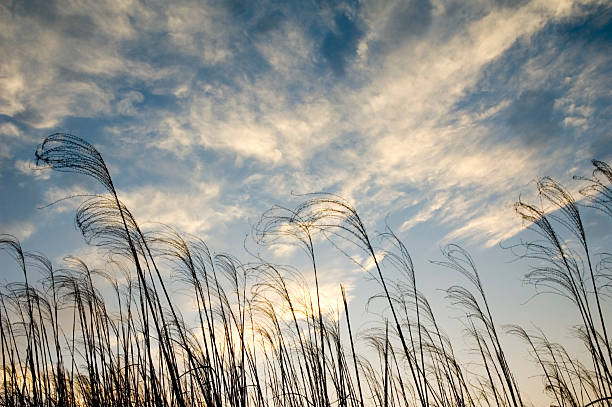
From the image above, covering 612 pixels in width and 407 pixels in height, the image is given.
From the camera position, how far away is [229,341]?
3.31 metres

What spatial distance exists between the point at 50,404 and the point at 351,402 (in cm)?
289

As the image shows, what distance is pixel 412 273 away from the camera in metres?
3.35

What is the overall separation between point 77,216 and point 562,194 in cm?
507

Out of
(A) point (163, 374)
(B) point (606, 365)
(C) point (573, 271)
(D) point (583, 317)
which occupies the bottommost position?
(B) point (606, 365)

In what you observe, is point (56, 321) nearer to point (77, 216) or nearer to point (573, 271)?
point (77, 216)

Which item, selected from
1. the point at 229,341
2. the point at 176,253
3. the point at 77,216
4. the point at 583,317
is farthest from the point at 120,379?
the point at 583,317

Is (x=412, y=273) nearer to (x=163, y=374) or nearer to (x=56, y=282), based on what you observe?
(x=163, y=374)

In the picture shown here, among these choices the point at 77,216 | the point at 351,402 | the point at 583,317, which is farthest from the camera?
the point at 583,317

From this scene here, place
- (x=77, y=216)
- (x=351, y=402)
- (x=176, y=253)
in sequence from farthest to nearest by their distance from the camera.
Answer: (x=351, y=402) → (x=176, y=253) → (x=77, y=216)

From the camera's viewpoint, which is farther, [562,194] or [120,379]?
[562,194]

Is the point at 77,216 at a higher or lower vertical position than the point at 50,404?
higher

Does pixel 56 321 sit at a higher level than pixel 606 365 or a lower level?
higher

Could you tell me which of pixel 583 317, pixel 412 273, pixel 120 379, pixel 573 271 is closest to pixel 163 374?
pixel 120 379

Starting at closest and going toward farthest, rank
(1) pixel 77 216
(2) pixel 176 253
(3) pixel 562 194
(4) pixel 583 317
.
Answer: (1) pixel 77 216
(2) pixel 176 253
(4) pixel 583 317
(3) pixel 562 194
